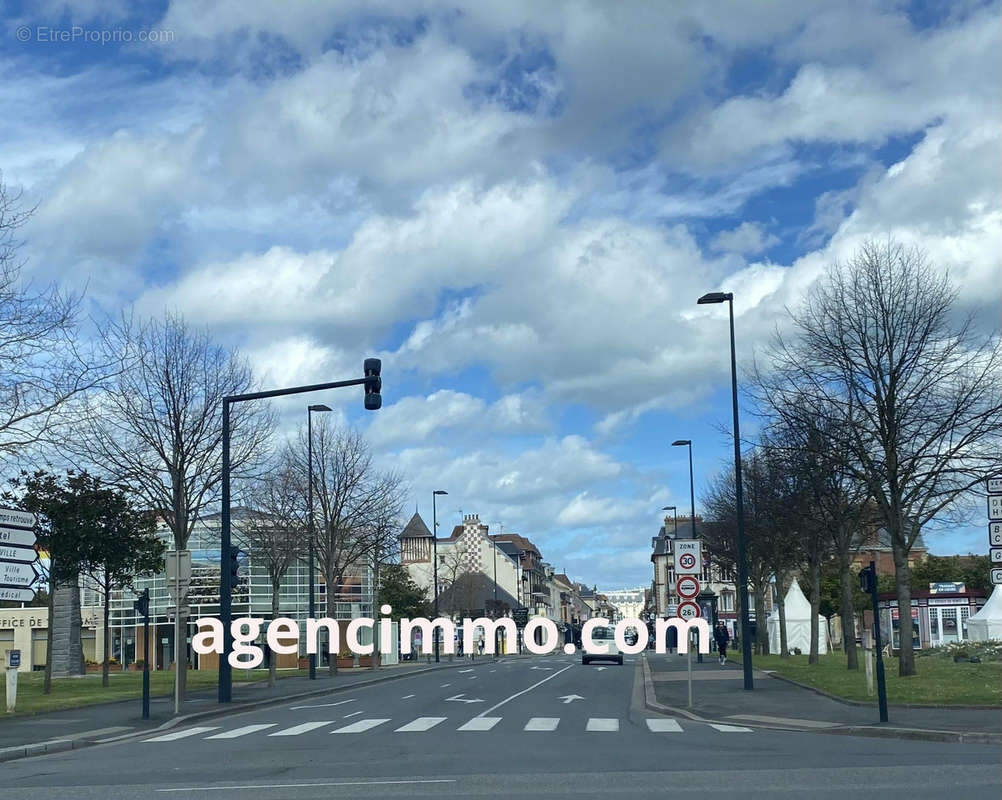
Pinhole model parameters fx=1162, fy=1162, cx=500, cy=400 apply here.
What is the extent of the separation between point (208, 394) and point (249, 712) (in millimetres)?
9191

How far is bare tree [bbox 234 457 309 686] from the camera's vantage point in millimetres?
45625

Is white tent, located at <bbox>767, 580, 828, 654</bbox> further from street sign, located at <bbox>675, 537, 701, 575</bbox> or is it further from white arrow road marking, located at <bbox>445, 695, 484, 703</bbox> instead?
street sign, located at <bbox>675, 537, 701, 575</bbox>

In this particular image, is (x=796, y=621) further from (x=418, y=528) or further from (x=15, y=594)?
(x=418, y=528)

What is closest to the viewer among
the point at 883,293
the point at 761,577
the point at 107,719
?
the point at 107,719

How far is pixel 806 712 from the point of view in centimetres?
2250

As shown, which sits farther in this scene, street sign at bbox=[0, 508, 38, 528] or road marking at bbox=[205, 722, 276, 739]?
road marking at bbox=[205, 722, 276, 739]

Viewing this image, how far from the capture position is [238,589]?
68562 millimetres

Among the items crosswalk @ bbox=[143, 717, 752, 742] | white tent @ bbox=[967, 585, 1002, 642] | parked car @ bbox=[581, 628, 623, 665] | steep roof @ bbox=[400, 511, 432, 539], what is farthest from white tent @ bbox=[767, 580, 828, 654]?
steep roof @ bbox=[400, 511, 432, 539]

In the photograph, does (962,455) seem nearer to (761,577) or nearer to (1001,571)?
(1001,571)

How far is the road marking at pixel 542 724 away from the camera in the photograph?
20.7 metres

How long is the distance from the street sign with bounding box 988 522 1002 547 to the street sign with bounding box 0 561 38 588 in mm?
14976

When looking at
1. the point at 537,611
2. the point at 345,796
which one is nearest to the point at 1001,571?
the point at 345,796

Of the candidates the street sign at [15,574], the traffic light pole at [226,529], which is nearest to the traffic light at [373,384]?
the traffic light pole at [226,529]

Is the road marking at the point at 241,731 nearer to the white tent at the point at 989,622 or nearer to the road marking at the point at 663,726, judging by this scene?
the road marking at the point at 663,726
